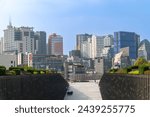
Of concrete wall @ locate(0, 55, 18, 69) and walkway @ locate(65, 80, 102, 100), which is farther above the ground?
concrete wall @ locate(0, 55, 18, 69)

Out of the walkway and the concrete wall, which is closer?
the walkway

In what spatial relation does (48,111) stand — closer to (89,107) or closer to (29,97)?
(89,107)

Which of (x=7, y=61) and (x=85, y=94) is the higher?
(x=7, y=61)

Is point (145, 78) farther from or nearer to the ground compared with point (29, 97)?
farther from the ground

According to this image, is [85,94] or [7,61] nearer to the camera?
[85,94]

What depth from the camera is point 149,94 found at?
960 inches

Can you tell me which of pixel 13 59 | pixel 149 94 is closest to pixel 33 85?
pixel 149 94

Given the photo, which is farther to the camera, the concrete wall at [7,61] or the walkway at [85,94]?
the concrete wall at [7,61]

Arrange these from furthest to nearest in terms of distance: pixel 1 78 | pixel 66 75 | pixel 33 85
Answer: pixel 66 75 < pixel 33 85 < pixel 1 78

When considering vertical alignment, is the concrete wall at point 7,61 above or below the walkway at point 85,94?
above

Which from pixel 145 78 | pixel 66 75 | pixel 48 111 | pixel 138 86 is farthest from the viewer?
pixel 66 75

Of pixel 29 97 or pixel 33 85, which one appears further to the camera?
pixel 33 85

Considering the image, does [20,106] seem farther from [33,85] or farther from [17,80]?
[33,85]

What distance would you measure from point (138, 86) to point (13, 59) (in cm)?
10377
